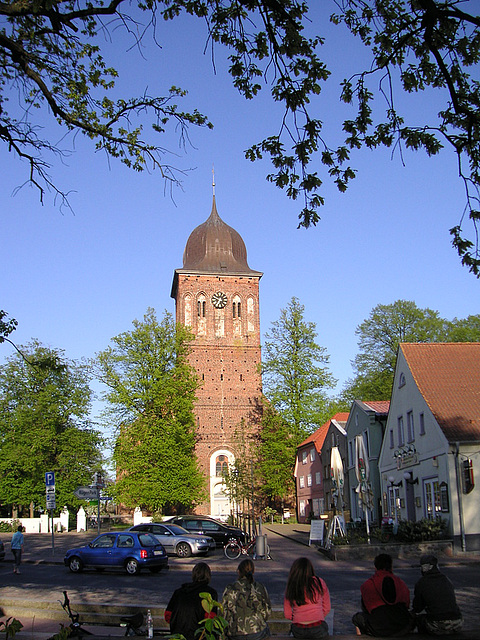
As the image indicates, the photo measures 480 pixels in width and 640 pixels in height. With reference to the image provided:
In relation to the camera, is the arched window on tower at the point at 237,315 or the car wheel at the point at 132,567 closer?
the car wheel at the point at 132,567

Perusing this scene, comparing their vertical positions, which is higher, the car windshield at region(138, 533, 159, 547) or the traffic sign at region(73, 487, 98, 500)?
the traffic sign at region(73, 487, 98, 500)

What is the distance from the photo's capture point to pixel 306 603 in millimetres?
6719

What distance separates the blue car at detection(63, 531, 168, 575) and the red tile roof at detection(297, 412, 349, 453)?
92.8 feet

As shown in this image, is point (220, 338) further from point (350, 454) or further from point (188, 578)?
point (188, 578)

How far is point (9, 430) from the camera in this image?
5034cm

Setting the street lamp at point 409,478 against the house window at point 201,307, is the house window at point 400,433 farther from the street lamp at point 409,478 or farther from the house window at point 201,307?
the house window at point 201,307

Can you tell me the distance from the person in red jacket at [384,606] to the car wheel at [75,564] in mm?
15841

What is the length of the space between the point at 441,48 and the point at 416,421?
2174 centimetres

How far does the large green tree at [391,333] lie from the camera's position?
54.6 m

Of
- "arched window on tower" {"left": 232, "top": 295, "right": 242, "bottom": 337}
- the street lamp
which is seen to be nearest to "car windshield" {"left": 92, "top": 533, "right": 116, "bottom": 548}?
the street lamp

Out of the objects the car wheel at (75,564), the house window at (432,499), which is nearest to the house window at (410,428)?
the house window at (432,499)

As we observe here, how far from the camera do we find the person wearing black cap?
288 inches

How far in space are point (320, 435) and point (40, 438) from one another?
20.3m

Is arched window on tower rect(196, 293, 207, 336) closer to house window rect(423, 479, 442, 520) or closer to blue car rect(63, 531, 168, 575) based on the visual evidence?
house window rect(423, 479, 442, 520)
